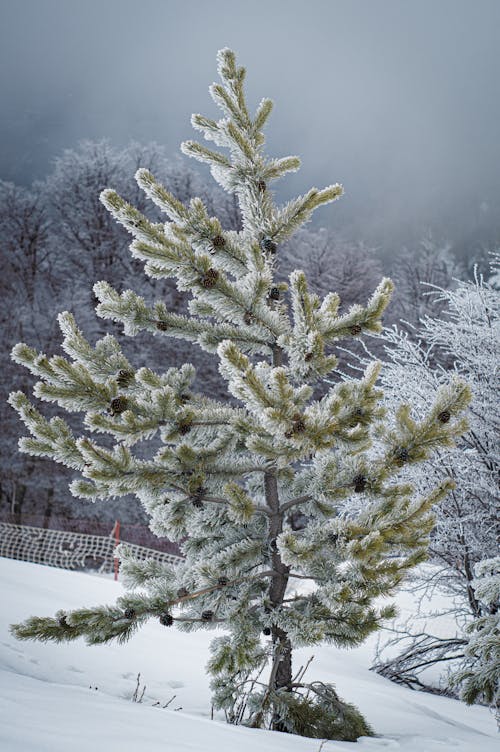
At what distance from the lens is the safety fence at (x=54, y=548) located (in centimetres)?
1526

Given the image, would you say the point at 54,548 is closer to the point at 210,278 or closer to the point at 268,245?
the point at 268,245

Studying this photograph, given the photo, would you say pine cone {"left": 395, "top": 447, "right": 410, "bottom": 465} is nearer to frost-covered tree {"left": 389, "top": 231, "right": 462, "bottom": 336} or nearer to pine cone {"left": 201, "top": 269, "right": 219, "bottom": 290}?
pine cone {"left": 201, "top": 269, "right": 219, "bottom": 290}

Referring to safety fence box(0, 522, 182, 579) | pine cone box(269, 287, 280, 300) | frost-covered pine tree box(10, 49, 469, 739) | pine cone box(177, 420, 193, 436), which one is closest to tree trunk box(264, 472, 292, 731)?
frost-covered pine tree box(10, 49, 469, 739)

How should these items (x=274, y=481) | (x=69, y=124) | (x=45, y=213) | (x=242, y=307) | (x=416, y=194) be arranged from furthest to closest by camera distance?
1. (x=69, y=124)
2. (x=416, y=194)
3. (x=45, y=213)
4. (x=274, y=481)
5. (x=242, y=307)

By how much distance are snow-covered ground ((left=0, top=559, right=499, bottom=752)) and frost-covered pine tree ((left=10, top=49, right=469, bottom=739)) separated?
368mm

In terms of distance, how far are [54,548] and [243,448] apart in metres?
13.1

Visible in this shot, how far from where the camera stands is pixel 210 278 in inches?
140

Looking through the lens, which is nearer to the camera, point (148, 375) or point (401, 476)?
point (148, 375)

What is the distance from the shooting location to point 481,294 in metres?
7.35

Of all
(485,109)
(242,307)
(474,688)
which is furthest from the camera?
(485,109)

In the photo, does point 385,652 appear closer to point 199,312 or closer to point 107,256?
point 199,312

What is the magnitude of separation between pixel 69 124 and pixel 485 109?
10206cm

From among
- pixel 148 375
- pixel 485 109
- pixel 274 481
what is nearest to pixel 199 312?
pixel 148 375

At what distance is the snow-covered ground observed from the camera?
97.2 inches
